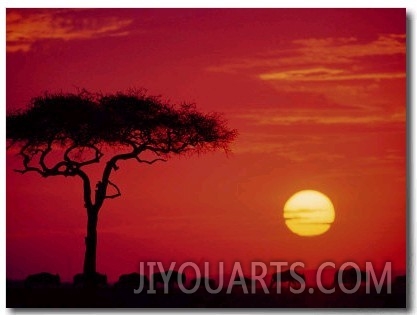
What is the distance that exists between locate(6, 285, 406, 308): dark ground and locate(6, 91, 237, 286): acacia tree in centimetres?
32

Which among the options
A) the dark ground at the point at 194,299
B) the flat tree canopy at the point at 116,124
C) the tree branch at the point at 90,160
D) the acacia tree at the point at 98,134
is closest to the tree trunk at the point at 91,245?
the acacia tree at the point at 98,134

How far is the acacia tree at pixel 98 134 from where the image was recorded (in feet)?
52.2

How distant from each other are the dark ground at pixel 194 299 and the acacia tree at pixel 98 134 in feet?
1.06

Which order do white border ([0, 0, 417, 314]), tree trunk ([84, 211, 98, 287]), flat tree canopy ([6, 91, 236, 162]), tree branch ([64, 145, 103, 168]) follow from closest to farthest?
white border ([0, 0, 417, 314]) < tree trunk ([84, 211, 98, 287]) < flat tree canopy ([6, 91, 236, 162]) < tree branch ([64, 145, 103, 168])

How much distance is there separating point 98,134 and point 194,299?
2447 millimetres

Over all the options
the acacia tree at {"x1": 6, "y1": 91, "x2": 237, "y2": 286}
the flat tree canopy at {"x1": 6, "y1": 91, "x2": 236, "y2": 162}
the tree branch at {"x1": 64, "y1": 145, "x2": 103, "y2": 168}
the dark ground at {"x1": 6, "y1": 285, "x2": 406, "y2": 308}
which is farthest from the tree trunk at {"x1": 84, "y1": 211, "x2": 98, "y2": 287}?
the flat tree canopy at {"x1": 6, "y1": 91, "x2": 236, "y2": 162}

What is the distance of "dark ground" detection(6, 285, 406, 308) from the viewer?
605 inches

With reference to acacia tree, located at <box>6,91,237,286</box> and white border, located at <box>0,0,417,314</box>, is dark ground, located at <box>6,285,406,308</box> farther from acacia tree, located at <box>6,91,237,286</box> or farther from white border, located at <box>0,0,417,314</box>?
acacia tree, located at <box>6,91,237,286</box>

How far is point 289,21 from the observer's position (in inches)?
618

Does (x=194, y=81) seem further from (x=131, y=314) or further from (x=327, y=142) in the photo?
(x=131, y=314)


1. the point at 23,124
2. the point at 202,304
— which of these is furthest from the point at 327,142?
the point at 23,124
